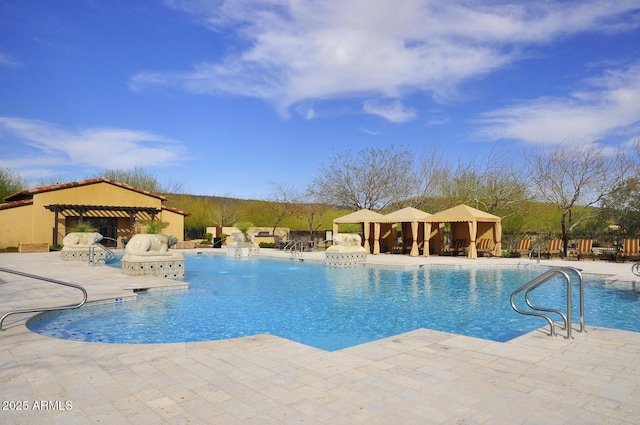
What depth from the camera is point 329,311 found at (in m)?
8.72

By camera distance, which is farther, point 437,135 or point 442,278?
point 437,135

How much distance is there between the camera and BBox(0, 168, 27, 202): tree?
104 feet

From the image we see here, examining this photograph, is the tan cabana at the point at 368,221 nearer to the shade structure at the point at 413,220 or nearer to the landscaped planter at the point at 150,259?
the shade structure at the point at 413,220

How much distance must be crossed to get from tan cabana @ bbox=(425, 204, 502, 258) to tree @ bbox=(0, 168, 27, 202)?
100ft

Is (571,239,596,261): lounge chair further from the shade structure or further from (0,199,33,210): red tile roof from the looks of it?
(0,199,33,210): red tile roof

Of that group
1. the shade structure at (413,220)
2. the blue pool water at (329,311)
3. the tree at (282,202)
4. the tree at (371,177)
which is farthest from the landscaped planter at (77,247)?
the tree at (282,202)

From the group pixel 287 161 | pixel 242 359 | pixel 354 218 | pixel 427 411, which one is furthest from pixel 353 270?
pixel 287 161

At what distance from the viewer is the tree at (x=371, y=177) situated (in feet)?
97.3

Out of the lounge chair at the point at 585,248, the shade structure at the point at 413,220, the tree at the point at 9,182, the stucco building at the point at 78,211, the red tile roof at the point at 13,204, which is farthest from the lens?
the tree at the point at 9,182

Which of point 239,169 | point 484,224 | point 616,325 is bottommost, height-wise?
point 616,325

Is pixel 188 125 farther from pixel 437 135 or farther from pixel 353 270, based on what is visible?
pixel 437 135

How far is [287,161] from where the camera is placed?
34656 mm

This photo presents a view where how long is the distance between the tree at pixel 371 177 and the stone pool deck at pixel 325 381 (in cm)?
2431

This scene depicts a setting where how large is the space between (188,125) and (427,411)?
24398 mm
